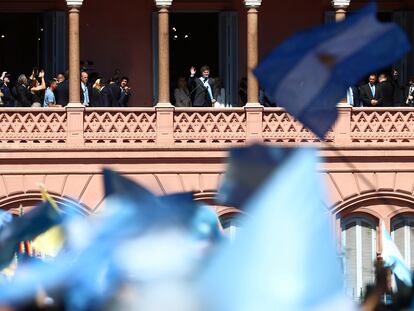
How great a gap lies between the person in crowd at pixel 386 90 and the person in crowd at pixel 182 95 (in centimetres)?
371

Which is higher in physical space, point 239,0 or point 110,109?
point 239,0

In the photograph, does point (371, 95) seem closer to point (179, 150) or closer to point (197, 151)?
point (197, 151)

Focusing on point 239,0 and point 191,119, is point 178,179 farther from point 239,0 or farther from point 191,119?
point 239,0

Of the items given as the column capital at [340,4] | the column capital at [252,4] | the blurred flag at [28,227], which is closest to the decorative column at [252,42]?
the column capital at [252,4]

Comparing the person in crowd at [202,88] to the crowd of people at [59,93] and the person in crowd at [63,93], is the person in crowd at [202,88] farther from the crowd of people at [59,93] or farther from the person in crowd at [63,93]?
the person in crowd at [63,93]

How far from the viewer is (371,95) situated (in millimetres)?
33500

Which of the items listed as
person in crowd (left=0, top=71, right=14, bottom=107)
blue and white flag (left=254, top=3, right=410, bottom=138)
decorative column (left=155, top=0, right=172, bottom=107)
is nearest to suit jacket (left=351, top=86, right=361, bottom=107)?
decorative column (left=155, top=0, right=172, bottom=107)

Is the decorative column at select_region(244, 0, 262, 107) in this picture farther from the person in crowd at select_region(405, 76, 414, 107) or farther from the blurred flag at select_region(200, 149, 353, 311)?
the blurred flag at select_region(200, 149, 353, 311)

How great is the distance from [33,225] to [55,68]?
25.1 metres

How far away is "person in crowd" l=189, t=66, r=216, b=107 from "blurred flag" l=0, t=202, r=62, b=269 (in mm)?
23322

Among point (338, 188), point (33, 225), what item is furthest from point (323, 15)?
point (33, 225)

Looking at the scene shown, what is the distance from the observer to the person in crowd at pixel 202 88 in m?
33.4

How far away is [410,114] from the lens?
32.6 meters

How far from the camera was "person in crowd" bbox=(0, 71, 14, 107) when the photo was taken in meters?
33.1
